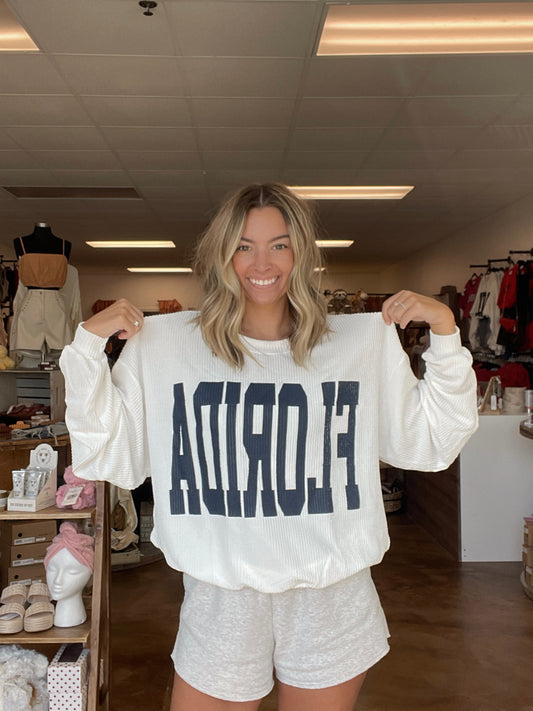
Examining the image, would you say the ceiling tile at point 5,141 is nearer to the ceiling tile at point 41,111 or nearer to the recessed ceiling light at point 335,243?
the ceiling tile at point 41,111

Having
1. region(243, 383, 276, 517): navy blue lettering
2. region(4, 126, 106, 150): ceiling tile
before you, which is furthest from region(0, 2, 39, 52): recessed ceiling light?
region(243, 383, 276, 517): navy blue lettering

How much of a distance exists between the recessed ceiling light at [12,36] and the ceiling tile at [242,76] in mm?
822

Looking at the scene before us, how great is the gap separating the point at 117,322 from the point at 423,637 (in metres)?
2.95

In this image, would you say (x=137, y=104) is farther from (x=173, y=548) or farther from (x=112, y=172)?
(x=173, y=548)

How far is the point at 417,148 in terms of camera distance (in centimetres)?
564

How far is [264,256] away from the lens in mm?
1493

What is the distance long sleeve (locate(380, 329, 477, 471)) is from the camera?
4.87ft

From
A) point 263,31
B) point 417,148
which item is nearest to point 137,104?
point 263,31

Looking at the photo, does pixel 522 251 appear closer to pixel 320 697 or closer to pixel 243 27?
pixel 243 27

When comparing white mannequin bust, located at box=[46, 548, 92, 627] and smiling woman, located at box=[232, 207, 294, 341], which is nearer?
smiling woman, located at box=[232, 207, 294, 341]

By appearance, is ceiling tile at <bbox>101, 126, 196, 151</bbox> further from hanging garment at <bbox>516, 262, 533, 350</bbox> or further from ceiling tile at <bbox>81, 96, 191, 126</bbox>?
hanging garment at <bbox>516, 262, 533, 350</bbox>

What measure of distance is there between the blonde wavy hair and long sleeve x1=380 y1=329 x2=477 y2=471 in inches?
7.6

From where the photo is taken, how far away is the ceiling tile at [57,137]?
508 centimetres

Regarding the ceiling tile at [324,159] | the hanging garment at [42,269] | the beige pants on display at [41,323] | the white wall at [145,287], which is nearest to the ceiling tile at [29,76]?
the hanging garment at [42,269]
